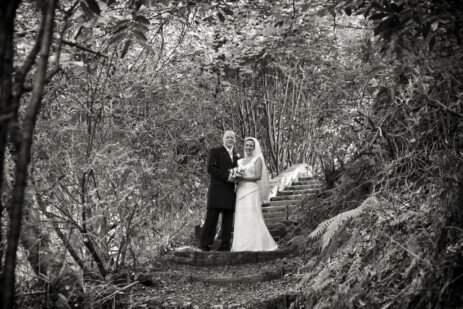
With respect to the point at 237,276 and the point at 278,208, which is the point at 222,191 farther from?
the point at 237,276

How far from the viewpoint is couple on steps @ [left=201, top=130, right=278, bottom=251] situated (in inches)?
403

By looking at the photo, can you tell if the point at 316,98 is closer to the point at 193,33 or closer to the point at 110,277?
the point at 193,33

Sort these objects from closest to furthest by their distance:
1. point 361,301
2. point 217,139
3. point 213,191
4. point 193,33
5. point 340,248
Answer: point 361,301, point 340,248, point 213,191, point 193,33, point 217,139

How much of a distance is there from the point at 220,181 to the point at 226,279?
10.1 ft

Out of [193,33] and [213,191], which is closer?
[213,191]

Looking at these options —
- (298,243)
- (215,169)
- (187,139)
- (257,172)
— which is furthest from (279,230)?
(187,139)

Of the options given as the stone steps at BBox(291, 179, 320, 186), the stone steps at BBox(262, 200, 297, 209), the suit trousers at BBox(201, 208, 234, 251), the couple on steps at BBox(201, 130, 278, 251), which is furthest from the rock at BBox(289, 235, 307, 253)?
the stone steps at BBox(291, 179, 320, 186)

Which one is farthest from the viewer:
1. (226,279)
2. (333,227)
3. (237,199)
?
(237,199)

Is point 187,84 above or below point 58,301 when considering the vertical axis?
above

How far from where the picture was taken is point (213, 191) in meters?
10.4

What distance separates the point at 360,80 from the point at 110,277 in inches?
200

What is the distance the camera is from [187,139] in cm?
1281

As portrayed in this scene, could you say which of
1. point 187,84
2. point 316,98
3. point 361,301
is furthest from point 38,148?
point 316,98

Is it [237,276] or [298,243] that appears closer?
[237,276]
